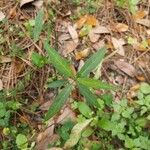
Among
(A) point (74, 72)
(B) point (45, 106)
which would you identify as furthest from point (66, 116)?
(A) point (74, 72)

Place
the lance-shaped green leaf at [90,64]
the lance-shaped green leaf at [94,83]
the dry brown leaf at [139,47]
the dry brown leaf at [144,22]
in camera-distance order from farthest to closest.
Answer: the dry brown leaf at [144,22] → the dry brown leaf at [139,47] → the lance-shaped green leaf at [90,64] → the lance-shaped green leaf at [94,83]

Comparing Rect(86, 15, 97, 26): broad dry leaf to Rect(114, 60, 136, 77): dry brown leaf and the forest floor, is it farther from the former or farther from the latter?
Rect(114, 60, 136, 77): dry brown leaf

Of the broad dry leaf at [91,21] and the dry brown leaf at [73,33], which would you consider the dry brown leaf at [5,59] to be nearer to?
the dry brown leaf at [73,33]

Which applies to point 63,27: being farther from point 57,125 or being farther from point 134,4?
point 57,125

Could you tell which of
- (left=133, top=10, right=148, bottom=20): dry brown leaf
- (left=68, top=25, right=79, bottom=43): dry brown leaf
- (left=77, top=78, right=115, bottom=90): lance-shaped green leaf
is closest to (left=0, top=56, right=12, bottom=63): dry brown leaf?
(left=68, top=25, right=79, bottom=43): dry brown leaf

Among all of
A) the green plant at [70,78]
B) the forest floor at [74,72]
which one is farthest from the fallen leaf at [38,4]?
the green plant at [70,78]

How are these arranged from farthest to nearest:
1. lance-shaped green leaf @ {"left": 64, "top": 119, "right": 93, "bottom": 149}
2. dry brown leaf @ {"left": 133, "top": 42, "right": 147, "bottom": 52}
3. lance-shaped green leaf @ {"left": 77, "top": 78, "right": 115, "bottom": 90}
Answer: dry brown leaf @ {"left": 133, "top": 42, "right": 147, "bottom": 52} → lance-shaped green leaf @ {"left": 64, "top": 119, "right": 93, "bottom": 149} → lance-shaped green leaf @ {"left": 77, "top": 78, "right": 115, "bottom": 90}
